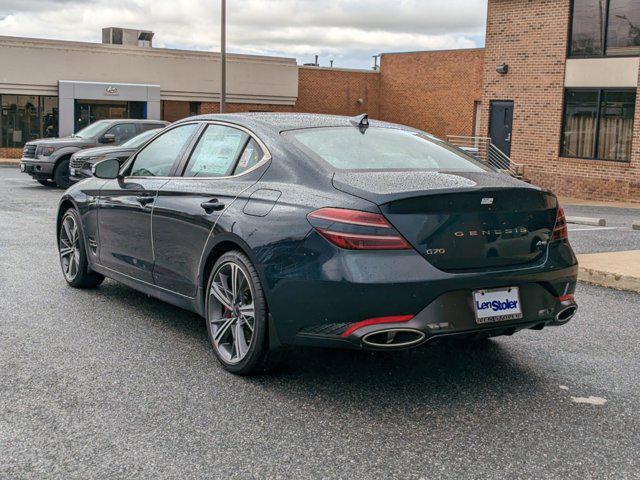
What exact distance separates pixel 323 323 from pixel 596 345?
8.14 feet

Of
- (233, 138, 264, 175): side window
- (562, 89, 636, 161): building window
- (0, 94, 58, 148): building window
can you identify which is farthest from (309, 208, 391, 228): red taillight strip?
(0, 94, 58, 148): building window

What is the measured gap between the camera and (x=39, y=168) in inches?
797

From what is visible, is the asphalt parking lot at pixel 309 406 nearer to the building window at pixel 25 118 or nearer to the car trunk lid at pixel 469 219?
the car trunk lid at pixel 469 219

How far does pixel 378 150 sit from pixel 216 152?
1.15m

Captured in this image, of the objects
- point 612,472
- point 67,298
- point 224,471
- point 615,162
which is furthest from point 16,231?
point 615,162

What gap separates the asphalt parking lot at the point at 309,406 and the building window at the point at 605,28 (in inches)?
667

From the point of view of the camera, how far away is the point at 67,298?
7383 millimetres

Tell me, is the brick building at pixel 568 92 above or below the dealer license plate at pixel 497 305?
above

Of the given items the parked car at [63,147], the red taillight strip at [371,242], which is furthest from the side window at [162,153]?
the parked car at [63,147]

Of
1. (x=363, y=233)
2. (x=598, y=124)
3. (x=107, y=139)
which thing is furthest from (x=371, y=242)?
(x=598, y=124)

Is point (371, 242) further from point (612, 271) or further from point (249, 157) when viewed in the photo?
point (612, 271)

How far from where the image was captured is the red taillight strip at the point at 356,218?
14.8 feet

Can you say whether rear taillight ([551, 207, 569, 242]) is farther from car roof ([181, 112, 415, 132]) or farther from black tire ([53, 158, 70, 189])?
black tire ([53, 158, 70, 189])

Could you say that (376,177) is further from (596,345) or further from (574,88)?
(574,88)
